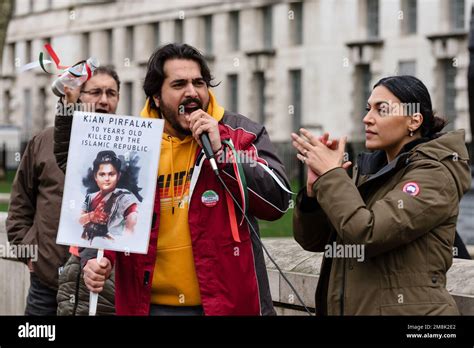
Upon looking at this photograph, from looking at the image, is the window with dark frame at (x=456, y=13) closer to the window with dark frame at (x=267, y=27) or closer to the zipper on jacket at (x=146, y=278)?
the window with dark frame at (x=267, y=27)

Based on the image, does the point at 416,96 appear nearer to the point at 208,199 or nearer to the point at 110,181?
the point at 208,199

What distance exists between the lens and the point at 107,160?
5.20m

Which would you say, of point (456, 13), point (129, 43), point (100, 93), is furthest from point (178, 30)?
point (100, 93)

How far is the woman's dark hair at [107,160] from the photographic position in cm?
519

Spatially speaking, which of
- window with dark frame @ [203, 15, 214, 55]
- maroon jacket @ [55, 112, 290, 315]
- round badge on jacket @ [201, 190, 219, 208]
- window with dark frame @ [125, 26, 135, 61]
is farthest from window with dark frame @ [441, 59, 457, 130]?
round badge on jacket @ [201, 190, 219, 208]

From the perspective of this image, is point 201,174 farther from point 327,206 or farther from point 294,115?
point 294,115

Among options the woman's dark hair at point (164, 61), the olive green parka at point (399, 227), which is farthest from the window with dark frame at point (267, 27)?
the olive green parka at point (399, 227)

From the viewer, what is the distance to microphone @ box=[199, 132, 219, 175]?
5.05m

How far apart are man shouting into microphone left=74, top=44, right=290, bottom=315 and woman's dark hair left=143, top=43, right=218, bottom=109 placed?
4cm

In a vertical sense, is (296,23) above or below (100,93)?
above

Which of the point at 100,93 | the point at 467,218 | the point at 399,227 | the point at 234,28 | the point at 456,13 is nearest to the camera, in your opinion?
the point at 399,227

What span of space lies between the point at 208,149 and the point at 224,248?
1.33 ft
